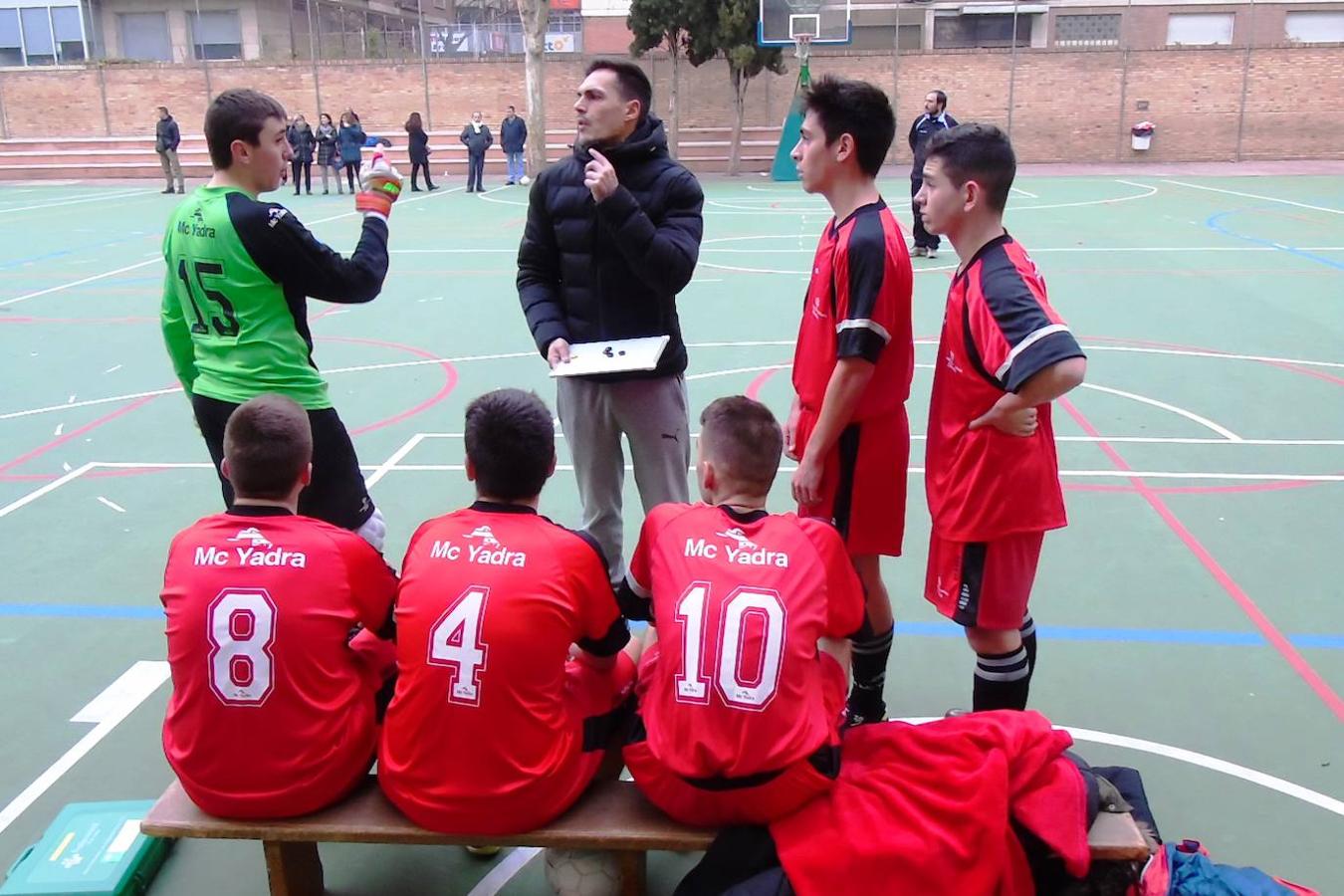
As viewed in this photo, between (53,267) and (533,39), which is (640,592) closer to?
(53,267)

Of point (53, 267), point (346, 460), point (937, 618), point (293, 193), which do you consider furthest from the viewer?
point (293, 193)

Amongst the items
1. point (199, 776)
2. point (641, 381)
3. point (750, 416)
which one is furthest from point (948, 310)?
point (199, 776)

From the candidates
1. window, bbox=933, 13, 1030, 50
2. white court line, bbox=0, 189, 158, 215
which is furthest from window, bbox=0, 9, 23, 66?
window, bbox=933, 13, 1030, 50

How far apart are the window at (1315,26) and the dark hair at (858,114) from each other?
40.9m

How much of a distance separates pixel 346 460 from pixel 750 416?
156 centimetres

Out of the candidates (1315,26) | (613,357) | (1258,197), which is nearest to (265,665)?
(613,357)

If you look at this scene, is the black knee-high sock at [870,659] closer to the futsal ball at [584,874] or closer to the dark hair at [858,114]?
the futsal ball at [584,874]

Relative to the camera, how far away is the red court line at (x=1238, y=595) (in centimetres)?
370

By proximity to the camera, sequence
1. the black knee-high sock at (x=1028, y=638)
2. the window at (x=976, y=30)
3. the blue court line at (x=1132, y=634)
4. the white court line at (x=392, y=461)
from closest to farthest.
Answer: the black knee-high sock at (x=1028, y=638) → the blue court line at (x=1132, y=634) → the white court line at (x=392, y=461) → the window at (x=976, y=30)

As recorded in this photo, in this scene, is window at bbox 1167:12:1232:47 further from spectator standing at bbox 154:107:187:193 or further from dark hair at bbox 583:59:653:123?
dark hair at bbox 583:59:653:123

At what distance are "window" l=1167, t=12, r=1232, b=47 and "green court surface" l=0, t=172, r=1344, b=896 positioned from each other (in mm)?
28495

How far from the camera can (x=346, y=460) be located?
3.64 m

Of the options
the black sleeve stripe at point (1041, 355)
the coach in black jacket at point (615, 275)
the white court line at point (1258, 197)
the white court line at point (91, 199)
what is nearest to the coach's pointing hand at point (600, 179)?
the coach in black jacket at point (615, 275)

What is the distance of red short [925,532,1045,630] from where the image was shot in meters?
2.99
